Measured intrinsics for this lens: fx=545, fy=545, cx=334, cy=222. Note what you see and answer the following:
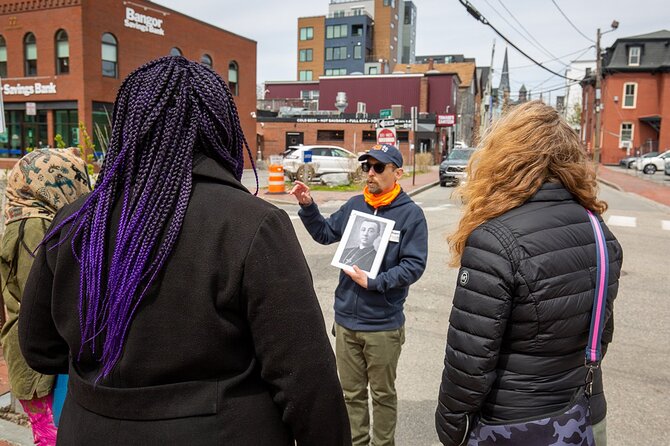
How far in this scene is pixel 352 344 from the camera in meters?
3.44

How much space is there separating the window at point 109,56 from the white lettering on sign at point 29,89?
2802mm

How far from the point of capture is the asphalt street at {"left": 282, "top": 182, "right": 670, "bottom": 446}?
405 centimetres

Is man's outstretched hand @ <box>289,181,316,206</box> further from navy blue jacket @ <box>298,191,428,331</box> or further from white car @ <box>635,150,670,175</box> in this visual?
white car @ <box>635,150,670,175</box>

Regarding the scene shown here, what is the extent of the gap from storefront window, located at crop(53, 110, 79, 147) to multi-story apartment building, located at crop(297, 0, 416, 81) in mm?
55847

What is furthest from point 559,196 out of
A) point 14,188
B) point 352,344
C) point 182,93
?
point 14,188

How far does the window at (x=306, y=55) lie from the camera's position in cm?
8588

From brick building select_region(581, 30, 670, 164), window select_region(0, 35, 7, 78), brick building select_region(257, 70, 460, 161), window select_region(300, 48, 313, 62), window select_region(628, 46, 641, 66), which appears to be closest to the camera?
window select_region(0, 35, 7, 78)

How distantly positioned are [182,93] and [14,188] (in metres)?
1.61

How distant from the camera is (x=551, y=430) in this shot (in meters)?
2.03

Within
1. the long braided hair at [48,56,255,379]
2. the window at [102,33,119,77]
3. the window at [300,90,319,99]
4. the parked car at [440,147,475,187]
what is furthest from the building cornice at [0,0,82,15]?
the window at [300,90,319,99]

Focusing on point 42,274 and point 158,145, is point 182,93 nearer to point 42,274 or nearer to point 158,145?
point 158,145

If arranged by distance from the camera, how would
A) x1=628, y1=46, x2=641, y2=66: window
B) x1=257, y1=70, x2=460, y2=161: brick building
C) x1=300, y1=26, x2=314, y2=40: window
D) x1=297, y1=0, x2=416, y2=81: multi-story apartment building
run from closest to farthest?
1. x1=257, y1=70, x2=460, y2=161: brick building
2. x1=628, y1=46, x2=641, y2=66: window
3. x1=297, y1=0, x2=416, y2=81: multi-story apartment building
4. x1=300, y1=26, x2=314, y2=40: window

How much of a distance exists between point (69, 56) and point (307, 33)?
63.4 metres

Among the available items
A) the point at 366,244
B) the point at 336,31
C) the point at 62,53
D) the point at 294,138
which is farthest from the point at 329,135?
the point at 366,244
